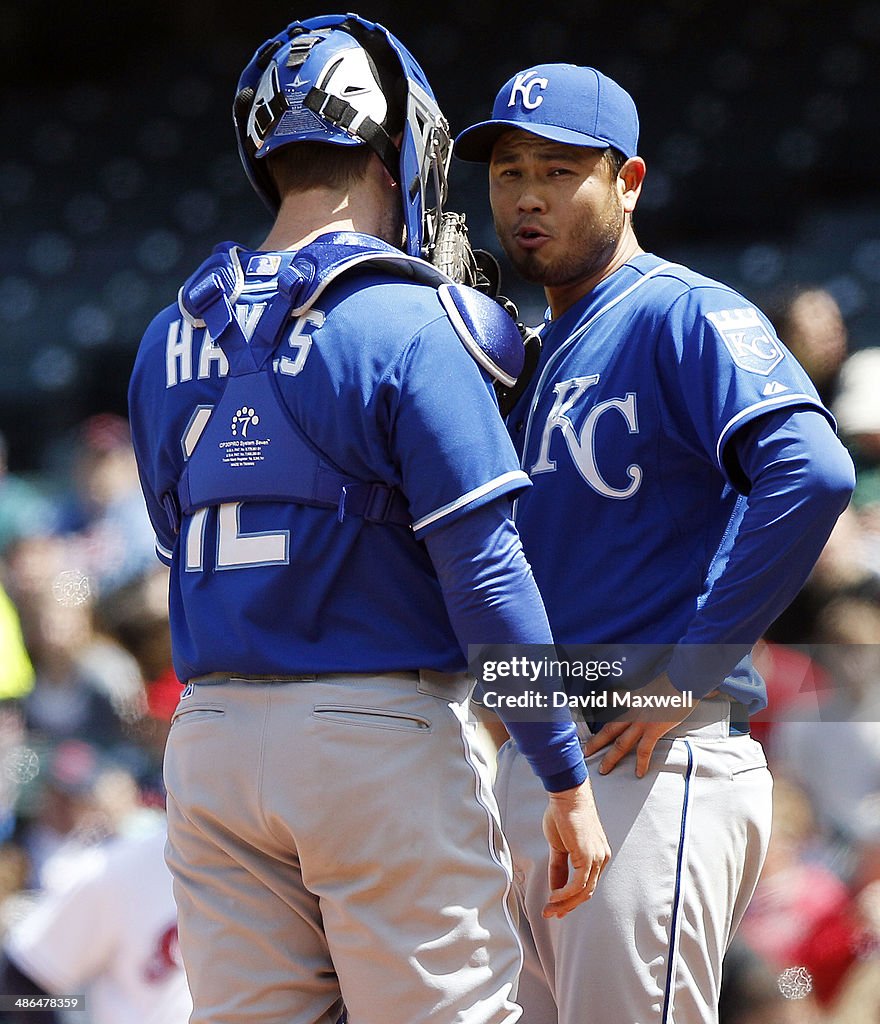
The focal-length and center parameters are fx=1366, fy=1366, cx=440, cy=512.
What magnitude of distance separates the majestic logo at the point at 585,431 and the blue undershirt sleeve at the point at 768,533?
148 millimetres

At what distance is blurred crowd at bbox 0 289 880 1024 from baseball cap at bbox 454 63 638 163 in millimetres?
1561

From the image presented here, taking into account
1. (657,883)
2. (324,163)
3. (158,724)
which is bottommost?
(158,724)

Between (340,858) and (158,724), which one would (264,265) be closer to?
(340,858)

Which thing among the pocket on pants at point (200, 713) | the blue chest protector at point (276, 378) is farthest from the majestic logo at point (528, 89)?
the pocket on pants at point (200, 713)

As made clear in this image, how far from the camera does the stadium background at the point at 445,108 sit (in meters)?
4.62

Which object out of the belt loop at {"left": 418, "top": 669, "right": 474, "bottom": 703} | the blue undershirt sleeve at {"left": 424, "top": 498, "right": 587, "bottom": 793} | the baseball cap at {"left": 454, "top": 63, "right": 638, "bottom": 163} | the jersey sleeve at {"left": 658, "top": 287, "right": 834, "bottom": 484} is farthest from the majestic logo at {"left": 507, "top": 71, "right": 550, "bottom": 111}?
the belt loop at {"left": 418, "top": 669, "right": 474, "bottom": 703}

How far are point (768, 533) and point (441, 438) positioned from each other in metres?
0.46

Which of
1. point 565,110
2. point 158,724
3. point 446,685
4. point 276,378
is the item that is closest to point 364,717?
point 446,685

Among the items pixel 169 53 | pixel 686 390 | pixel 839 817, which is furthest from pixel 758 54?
pixel 686 390

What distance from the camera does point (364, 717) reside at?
1495 millimetres

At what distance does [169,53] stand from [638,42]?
73.9 inches

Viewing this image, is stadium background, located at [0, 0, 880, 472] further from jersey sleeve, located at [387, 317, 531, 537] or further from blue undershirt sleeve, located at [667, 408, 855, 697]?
jersey sleeve, located at [387, 317, 531, 537]

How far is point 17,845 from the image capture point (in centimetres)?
353

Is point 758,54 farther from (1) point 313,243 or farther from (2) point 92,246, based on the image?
(1) point 313,243
